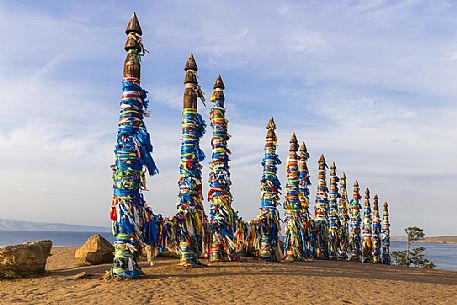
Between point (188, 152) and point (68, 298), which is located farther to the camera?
point (188, 152)

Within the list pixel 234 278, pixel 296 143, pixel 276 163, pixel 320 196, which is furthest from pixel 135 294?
pixel 320 196

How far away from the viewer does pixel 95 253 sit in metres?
15.4

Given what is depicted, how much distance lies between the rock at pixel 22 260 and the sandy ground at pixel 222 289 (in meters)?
0.33

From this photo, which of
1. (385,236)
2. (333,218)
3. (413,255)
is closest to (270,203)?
(333,218)

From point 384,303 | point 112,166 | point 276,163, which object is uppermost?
point 276,163

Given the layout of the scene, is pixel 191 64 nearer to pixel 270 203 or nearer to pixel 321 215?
pixel 270 203

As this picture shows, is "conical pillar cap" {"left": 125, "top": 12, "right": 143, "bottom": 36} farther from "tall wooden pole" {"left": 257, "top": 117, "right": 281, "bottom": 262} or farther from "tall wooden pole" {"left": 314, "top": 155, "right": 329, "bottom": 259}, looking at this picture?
"tall wooden pole" {"left": 314, "top": 155, "right": 329, "bottom": 259}

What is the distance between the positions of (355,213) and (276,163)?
1523cm

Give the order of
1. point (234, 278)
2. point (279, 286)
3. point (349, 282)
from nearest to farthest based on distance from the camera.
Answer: point (279, 286), point (234, 278), point (349, 282)

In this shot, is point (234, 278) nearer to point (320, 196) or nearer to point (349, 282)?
point (349, 282)

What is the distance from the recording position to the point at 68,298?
28.7 ft

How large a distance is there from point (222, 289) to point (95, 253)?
7.30 metres

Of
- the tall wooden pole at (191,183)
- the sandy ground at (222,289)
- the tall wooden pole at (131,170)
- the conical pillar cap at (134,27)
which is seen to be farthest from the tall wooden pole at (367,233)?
the conical pillar cap at (134,27)

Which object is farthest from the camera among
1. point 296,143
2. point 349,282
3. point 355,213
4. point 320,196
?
point 355,213
